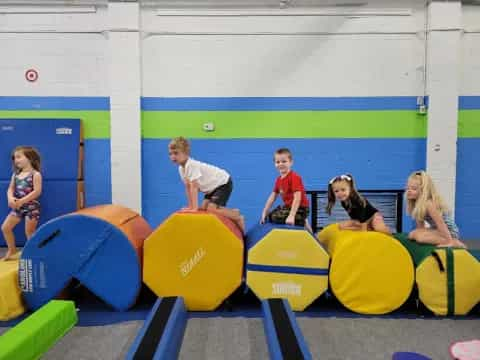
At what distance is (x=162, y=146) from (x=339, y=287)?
3339mm

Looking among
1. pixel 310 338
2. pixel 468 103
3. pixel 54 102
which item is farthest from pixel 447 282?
pixel 54 102

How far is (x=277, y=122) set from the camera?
539 centimetres

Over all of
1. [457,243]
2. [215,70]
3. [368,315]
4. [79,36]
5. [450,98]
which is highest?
[79,36]

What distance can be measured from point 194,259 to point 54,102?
3.76m

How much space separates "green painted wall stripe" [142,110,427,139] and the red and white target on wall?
1630 mm

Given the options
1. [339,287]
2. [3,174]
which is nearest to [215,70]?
[3,174]

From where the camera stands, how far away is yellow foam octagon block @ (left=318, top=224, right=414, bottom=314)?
2918 mm

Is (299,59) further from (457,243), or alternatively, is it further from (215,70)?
(457,243)

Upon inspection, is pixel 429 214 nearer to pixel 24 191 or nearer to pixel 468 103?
pixel 468 103

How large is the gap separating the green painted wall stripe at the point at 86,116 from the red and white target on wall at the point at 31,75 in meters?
0.45

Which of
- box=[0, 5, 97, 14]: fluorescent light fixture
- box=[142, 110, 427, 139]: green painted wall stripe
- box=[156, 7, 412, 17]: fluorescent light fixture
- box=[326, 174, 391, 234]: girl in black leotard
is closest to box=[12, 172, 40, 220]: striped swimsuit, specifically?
box=[142, 110, 427, 139]: green painted wall stripe

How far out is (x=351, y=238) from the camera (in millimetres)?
2939

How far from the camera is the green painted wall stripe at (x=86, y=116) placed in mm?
5355

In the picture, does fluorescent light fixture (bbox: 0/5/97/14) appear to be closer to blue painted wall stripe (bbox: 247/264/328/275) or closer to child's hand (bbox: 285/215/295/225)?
child's hand (bbox: 285/215/295/225)
